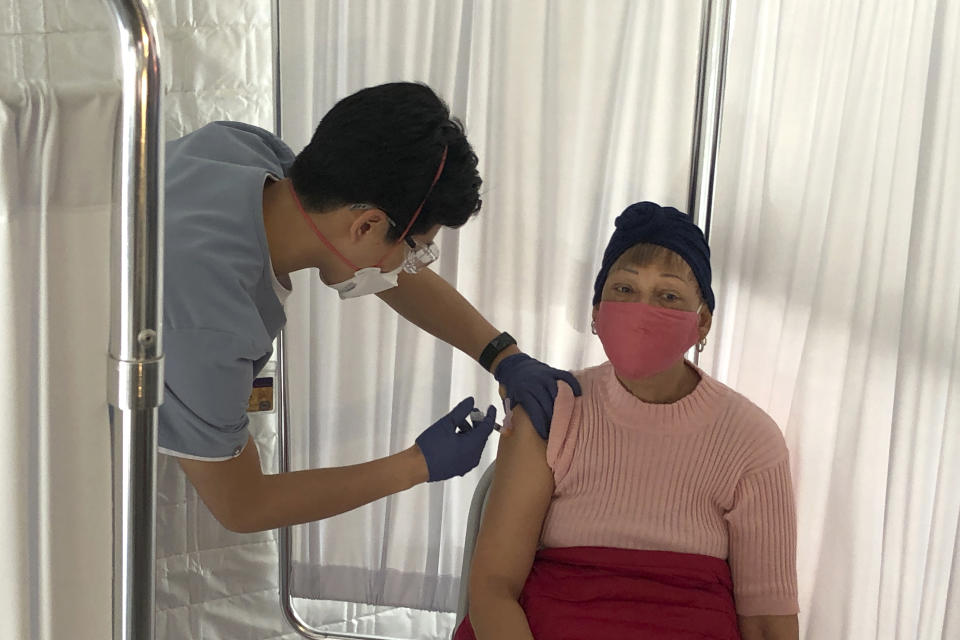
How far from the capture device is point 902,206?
1.71m

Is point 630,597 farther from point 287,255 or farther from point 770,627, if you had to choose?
point 287,255

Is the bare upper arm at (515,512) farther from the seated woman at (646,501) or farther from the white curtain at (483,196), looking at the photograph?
the white curtain at (483,196)

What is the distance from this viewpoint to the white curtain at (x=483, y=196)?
2021 mm

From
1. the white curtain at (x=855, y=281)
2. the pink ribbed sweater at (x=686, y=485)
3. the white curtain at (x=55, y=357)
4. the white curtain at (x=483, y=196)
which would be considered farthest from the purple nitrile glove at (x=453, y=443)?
the white curtain at (x=55, y=357)

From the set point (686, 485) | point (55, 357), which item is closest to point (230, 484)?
point (55, 357)

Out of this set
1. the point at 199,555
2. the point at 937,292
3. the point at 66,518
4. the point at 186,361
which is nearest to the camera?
the point at 66,518

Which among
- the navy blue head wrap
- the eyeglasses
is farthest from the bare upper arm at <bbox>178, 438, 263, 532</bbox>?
the navy blue head wrap

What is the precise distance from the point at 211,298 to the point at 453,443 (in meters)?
0.55

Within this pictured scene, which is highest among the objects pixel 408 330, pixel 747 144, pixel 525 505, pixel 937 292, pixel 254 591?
pixel 747 144

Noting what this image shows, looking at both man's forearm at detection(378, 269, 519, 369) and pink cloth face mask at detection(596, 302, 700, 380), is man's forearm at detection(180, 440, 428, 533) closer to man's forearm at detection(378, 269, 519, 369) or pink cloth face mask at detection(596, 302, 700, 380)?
man's forearm at detection(378, 269, 519, 369)

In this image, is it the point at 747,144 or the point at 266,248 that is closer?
the point at 266,248

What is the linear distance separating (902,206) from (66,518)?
1.49 m

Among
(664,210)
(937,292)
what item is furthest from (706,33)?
(937,292)

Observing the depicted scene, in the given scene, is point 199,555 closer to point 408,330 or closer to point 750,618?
point 408,330
